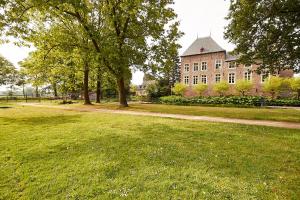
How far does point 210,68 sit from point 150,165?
43923 mm

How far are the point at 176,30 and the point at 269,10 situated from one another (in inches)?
360

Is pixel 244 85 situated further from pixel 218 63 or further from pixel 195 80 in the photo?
pixel 195 80

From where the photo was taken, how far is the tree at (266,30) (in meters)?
12.9

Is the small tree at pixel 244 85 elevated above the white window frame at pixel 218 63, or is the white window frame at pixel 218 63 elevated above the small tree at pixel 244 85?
the white window frame at pixel 218 63

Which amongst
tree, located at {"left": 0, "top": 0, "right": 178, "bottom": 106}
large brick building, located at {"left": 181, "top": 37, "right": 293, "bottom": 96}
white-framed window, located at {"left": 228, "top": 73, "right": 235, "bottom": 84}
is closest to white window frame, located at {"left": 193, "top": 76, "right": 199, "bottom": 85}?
large brick building, located at {"left": 181, "top": 37, "right": 293, "bottom": 96}

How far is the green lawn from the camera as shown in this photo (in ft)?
13.3

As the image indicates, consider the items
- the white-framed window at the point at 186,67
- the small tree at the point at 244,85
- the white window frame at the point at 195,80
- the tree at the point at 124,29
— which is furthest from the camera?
the white-framed window at the point at 186,67

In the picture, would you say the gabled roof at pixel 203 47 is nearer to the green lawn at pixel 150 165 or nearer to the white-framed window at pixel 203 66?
the white-framed window at pixel 203 66

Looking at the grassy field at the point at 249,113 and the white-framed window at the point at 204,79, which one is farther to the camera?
the white-framed window at the point at 204,79

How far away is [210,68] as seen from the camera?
152 feet

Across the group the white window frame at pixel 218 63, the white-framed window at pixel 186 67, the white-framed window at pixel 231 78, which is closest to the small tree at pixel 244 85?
the white-framed window at pixel 231 78

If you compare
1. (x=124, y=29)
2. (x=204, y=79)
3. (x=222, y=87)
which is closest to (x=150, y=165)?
(x=124, y=29)

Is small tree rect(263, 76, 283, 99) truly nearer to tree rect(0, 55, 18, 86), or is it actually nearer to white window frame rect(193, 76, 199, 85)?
white window frame rect(193, 76, 199, 85)

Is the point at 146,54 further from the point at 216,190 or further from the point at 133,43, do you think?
the point at 216,190
